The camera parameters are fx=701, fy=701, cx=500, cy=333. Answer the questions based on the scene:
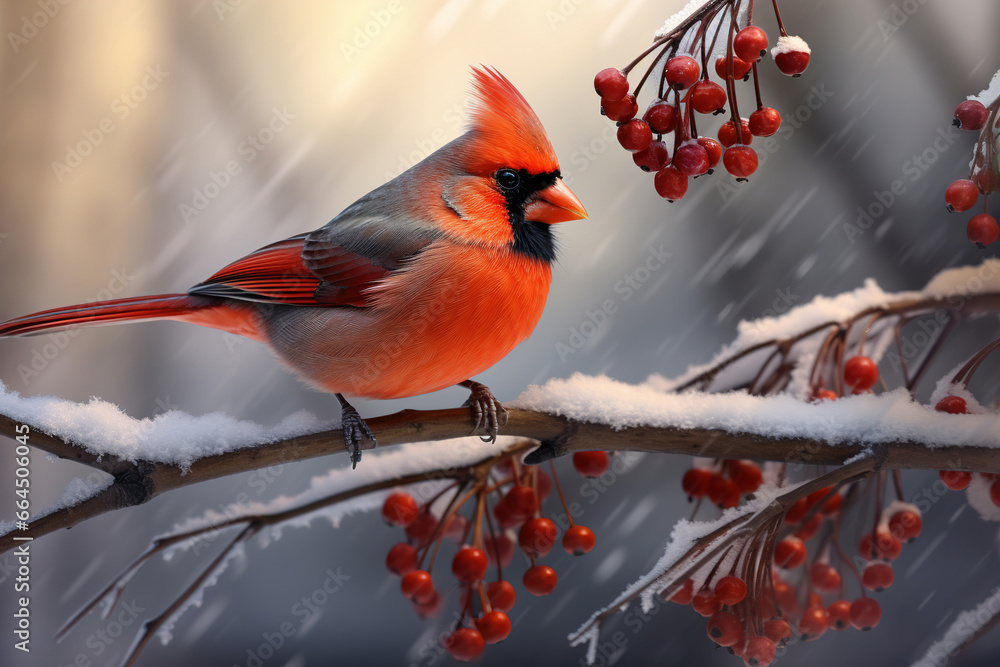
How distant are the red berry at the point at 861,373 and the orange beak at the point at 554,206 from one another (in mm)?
550

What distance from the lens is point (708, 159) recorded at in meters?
0.76

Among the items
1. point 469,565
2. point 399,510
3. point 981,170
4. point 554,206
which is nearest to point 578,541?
point 469,565

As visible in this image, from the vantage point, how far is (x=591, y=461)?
1106mm

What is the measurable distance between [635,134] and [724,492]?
0.60 m

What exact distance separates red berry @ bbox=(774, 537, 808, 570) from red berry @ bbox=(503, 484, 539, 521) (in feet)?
1.25

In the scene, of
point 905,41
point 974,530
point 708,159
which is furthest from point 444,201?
point 974,530

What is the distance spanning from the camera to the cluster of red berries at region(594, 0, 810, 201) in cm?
76

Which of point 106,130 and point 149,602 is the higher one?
point 106,130

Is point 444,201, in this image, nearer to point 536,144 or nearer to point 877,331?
point 536,144

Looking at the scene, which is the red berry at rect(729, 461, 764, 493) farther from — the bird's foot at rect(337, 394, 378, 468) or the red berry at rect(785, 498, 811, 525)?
the bird's foot at rect(337, 394, 378, 468)

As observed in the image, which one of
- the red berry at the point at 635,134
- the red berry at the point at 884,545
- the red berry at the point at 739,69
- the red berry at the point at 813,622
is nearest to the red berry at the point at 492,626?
the red berry at the point at 813,622

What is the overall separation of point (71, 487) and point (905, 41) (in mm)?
1625

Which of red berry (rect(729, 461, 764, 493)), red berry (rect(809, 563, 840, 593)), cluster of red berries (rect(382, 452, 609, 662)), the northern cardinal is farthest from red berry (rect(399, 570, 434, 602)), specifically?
red berry (rect(809, 563, 840, 593))

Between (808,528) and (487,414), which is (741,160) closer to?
(487,414)
